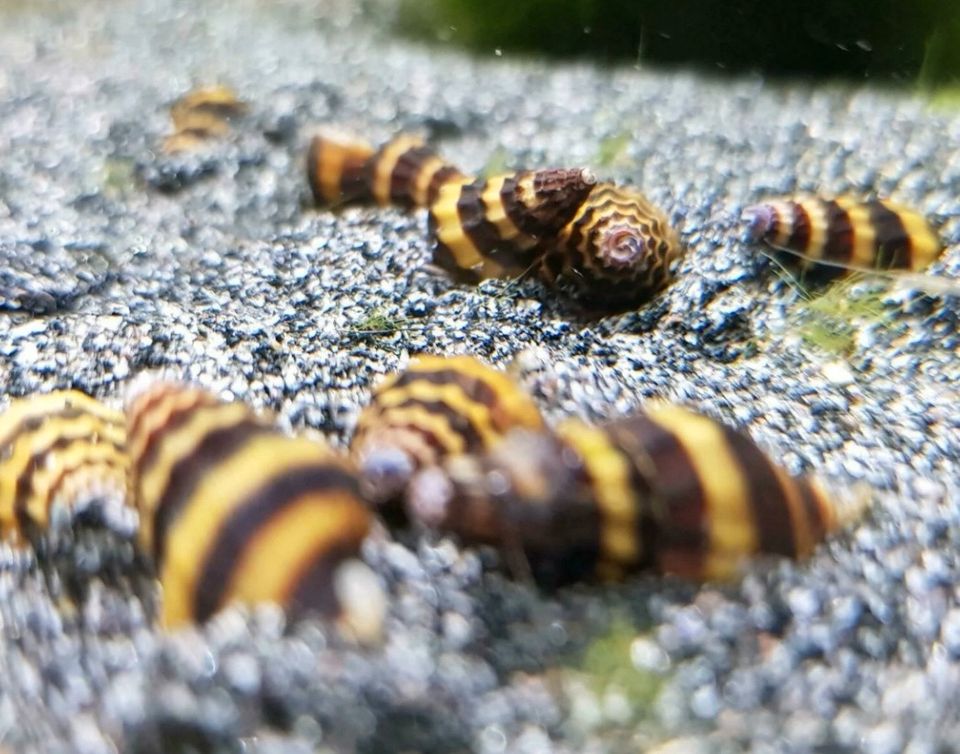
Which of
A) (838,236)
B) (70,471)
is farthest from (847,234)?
(70,471)

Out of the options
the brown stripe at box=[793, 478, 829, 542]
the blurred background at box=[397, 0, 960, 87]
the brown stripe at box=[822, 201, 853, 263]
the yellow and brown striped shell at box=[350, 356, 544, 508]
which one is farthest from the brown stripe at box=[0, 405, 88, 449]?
the blurred background at box=[397, 0, 960, 87]

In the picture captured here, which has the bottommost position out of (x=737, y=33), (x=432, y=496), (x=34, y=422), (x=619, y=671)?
(x=619, y=671)

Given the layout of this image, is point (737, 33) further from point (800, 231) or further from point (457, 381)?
point (457, 381)

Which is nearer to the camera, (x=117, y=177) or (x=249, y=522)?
(x=249, y=522)

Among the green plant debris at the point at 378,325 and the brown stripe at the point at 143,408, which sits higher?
the brown stripe at the point at 143,408

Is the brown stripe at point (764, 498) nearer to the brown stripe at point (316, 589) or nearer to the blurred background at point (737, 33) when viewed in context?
the brown stripe at point (316, 589)

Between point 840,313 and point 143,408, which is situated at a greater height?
point 143,408

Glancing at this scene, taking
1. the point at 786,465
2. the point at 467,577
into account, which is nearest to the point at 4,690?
the point at 467,577

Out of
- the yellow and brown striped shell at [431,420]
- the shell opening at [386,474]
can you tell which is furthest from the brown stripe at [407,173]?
the shell opening at [386,474]
